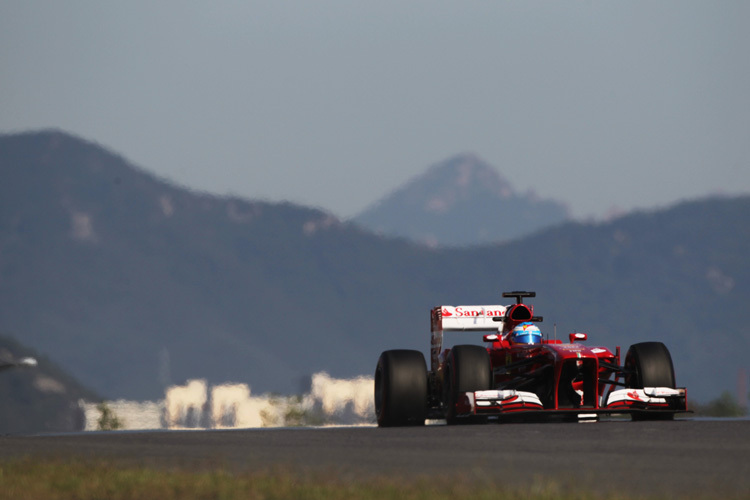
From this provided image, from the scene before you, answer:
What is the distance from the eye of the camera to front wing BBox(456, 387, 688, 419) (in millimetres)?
19906

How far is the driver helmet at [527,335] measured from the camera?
22.5 meters

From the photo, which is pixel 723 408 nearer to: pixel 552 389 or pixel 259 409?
pixel 552 389

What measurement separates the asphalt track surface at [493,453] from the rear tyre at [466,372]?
2.98ft

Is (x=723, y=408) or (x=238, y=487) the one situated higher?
(x=723, y=408)

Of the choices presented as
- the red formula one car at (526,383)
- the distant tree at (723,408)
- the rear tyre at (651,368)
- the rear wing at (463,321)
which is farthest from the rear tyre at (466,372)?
the distant tree at (723,408)

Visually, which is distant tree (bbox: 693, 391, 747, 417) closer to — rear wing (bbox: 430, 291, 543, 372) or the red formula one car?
rear wing (bbox: 430, 291, 543, 372)

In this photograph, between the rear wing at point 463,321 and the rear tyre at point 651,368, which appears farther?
the rear wing at point 463,321

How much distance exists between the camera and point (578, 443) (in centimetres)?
1477

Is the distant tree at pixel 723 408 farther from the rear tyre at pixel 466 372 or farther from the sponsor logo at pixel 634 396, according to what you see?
the rear tyre at pixel 466 372

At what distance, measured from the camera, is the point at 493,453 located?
13719 mm

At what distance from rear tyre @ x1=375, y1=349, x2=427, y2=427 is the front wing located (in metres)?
1.29

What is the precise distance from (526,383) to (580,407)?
4.24ft

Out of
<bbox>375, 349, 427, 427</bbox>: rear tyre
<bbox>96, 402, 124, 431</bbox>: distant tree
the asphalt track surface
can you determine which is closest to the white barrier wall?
<bbox>96, 402, 124, 431</bbox>: distant tree

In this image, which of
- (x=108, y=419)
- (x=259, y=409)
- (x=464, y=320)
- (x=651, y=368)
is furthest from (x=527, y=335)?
(x=259, y=409)
